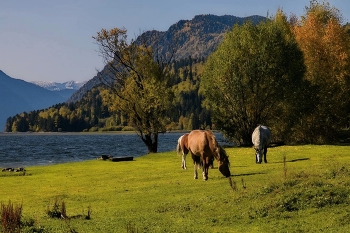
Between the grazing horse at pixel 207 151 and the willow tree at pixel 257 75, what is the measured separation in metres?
31.1

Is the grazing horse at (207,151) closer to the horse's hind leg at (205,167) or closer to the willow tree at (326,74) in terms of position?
the horse's hind leg at (205,167)

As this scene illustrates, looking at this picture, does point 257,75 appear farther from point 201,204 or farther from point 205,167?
point 201,204

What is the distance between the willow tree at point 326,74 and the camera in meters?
62.7

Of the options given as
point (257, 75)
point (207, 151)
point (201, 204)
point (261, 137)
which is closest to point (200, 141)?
point (207, 151)

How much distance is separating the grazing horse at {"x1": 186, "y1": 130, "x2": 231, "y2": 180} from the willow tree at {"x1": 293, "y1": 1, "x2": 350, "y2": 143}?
3791cm

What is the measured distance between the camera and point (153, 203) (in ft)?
67.9

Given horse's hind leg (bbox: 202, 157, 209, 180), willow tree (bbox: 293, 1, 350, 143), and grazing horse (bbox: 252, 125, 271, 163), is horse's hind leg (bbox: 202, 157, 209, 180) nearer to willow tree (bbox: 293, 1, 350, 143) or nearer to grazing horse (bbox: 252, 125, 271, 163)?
grazing horse (bbox: 252, 125, 271, 163)

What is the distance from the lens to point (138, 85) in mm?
65062

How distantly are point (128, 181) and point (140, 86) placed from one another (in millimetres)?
36254

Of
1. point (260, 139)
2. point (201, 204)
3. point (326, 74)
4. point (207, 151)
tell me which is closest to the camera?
point (201, 204)

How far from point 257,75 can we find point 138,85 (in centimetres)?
1834

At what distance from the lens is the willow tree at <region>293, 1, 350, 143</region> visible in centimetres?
6272

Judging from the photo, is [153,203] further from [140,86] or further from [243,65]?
[140,86]

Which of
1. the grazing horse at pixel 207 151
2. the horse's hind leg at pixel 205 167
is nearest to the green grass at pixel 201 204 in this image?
the horse's hind leg at pixel 205 167
